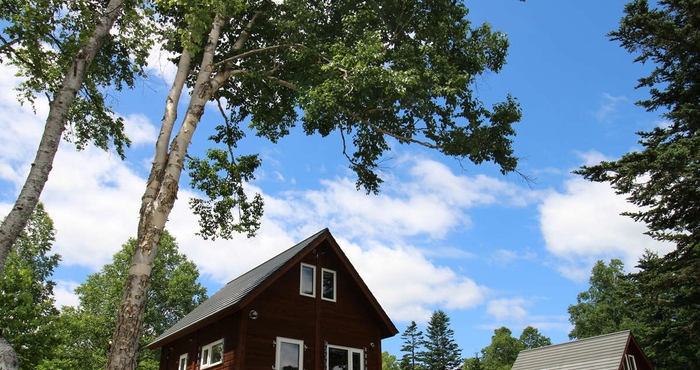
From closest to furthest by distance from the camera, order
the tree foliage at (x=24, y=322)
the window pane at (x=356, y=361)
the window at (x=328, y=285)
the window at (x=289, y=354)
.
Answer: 1. the window at (x=289, y=354)
2. the window pane at (x=356, y=361)
3. the window at (x=328, y=285)
4. the tree foliage at (x=24, y=322)

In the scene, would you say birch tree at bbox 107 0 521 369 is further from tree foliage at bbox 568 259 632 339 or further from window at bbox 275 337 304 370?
tree foliage at bbox 568 259 632 339

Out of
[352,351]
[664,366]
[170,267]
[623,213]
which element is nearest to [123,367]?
[352,351]

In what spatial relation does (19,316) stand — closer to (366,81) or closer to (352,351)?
(352,351)

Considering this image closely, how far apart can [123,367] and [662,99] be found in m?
19.9

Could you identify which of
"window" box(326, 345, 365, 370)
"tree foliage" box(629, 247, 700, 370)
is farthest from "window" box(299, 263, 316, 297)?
"tree foliage" box(629, 247, 700, 370)

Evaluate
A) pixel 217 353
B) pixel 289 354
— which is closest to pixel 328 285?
pixel 289 354

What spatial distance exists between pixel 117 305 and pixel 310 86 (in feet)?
101

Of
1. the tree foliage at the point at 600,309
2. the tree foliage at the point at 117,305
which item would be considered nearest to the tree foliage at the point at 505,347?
the tree foliage at the point at 600,309

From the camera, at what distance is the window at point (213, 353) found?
17047mm

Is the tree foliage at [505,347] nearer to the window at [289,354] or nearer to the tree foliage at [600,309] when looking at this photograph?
the tree foliage at [600,309]

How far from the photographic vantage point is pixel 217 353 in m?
17.3

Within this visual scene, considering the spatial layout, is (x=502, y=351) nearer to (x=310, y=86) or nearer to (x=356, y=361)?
(x=356, y=361)

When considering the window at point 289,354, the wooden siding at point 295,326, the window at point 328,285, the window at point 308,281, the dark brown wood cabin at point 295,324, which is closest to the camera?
the wooden siding at point 295,326

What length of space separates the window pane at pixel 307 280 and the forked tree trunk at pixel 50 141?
410 inches
